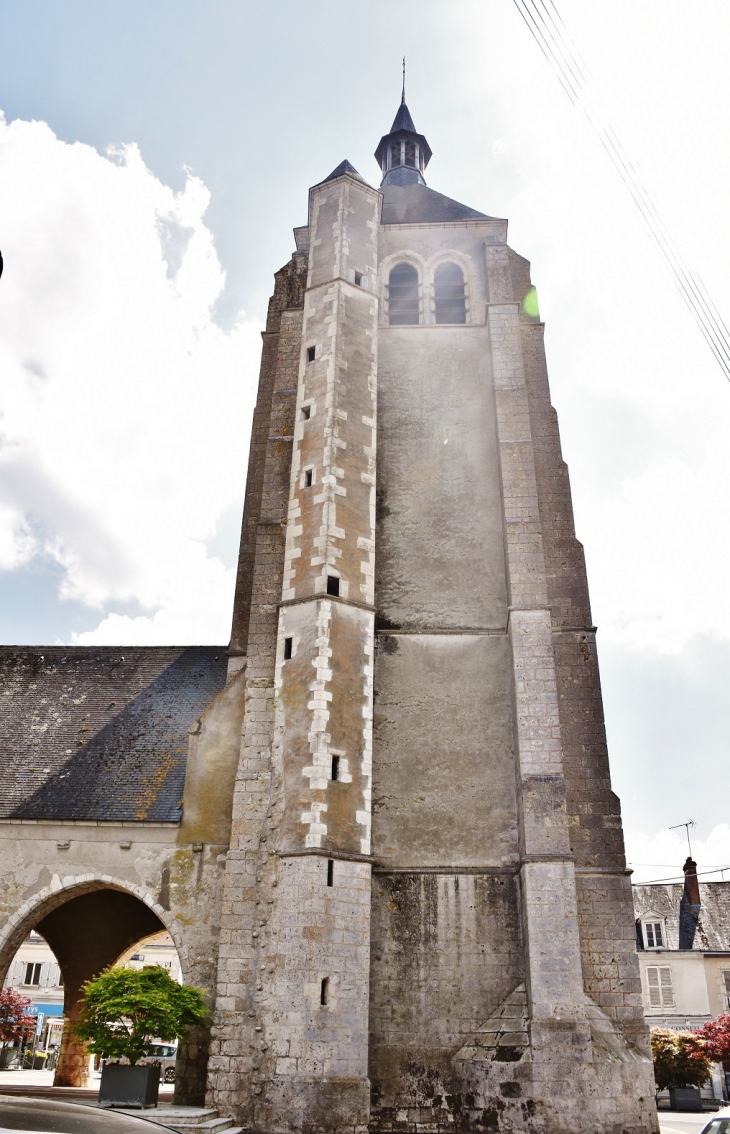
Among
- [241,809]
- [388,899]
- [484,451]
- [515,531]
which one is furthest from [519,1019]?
[484,451]

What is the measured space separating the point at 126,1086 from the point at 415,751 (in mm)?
5873

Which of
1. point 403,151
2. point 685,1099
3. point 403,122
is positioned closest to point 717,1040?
point 685,1099

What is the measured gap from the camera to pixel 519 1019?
11414 millimetres

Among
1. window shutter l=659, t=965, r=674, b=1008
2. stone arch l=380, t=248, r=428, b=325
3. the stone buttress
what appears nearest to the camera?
the stone buttress

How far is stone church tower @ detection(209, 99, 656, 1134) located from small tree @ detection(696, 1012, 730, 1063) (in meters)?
10.8

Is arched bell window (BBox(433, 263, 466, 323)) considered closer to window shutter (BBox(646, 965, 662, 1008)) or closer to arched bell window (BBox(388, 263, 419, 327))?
arched bell window (BBox(388, 263, 419, 327))

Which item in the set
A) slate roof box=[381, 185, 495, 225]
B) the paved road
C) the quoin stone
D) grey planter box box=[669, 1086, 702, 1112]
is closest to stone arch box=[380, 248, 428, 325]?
the quoin stone

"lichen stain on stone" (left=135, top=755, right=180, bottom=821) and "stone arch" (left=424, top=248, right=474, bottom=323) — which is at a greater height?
"stone arch" (left=424, top=248, right=474, bottom=323)

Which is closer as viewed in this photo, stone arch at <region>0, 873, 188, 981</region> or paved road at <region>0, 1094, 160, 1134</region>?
paved road at <region>0, 1094, 160, 1134</region>

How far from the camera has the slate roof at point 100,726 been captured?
1391 centimetres

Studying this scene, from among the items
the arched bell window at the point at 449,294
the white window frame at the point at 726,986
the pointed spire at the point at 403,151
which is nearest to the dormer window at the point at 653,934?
the white window frame at the point at 726,986

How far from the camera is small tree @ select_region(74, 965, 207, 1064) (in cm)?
1018

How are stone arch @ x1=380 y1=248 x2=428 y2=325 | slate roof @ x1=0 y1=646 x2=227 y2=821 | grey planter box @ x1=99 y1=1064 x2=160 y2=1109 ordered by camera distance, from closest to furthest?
grey planter box @ x1=99 y1=1064 x2=160 y2=1109
slate roof @ x1=0 y1=646 x2=227 y2=821
stone arch @ x1=380 y1=248 x2=428 y2=325

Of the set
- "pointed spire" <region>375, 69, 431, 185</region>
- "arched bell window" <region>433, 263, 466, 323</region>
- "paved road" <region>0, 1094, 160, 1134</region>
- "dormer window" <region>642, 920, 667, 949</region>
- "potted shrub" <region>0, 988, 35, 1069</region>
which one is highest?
"pointed spire" <region>375, 69, 431, 185</region>
